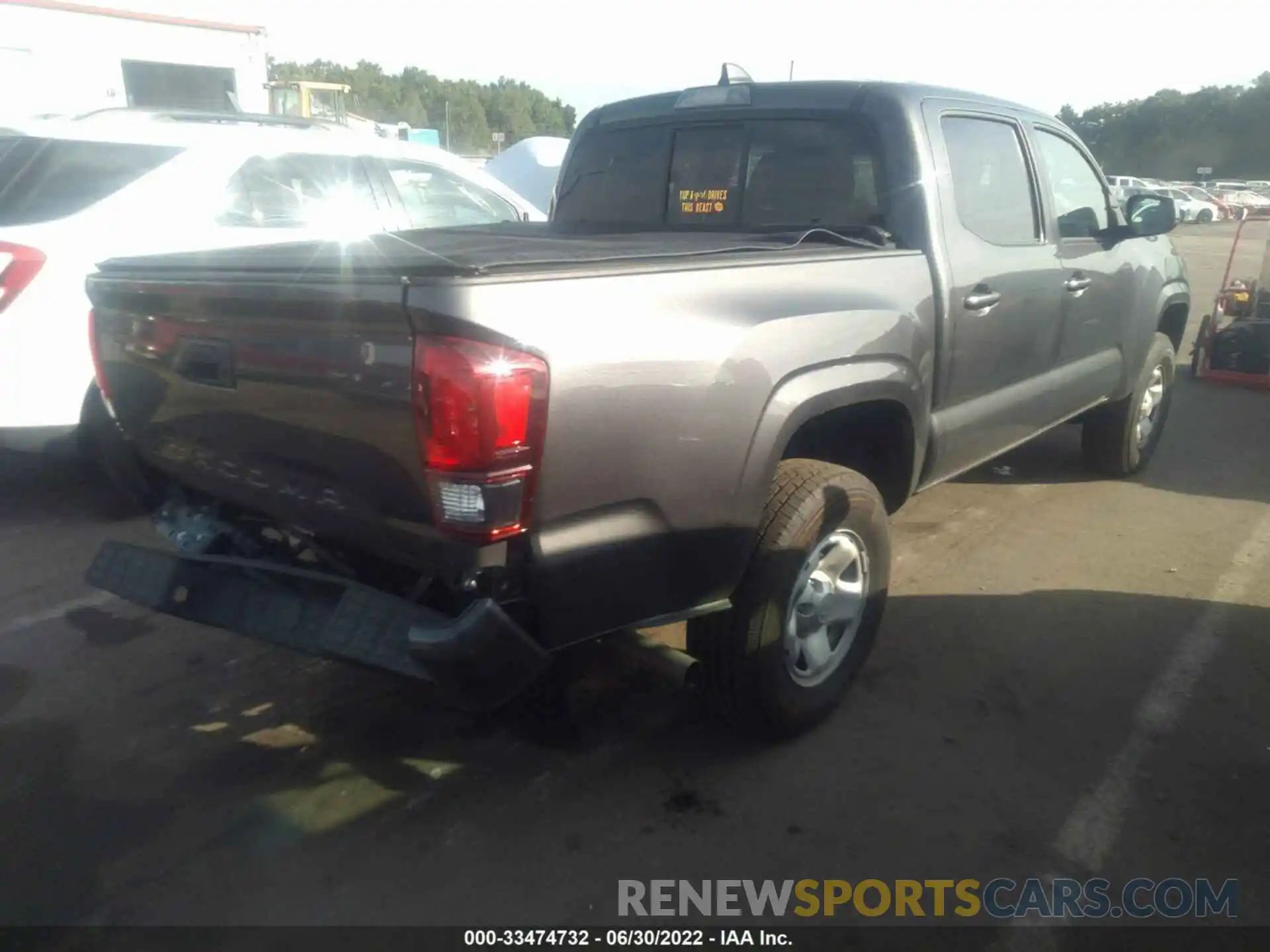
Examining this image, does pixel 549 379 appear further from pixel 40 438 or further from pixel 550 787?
pixel 40 438

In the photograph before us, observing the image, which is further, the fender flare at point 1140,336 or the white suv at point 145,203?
the fender flare at point 1140,336

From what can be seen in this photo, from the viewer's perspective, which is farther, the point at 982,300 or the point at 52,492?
the point at 52,492

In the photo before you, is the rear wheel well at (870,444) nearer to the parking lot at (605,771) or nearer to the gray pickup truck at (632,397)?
the gray pickup truck at (632,397)

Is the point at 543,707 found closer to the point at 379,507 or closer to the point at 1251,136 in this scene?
the point at 379,507

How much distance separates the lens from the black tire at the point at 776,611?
2889mm

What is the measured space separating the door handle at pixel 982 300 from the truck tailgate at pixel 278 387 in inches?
83.0

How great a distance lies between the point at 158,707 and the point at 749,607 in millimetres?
1938

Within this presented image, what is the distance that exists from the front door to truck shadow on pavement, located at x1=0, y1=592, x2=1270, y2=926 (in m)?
0.88

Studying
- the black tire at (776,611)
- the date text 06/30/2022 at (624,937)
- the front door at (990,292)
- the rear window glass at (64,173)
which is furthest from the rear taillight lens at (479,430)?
the rear window glass at (64,173)

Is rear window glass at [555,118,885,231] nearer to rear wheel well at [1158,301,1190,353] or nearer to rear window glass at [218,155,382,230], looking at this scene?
rear window glass at [218,155,382,230]

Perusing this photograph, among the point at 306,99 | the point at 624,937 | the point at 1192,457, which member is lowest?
the point at 1192,457

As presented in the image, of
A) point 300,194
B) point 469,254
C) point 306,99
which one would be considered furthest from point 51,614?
point 306,99

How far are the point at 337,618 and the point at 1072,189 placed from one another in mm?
3856

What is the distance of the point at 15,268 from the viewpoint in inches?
179
